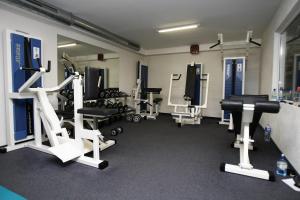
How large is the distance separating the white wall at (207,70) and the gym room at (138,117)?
0.33 ft

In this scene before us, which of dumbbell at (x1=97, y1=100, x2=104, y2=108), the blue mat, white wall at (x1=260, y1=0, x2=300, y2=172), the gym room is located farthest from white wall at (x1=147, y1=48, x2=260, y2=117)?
the blue mat

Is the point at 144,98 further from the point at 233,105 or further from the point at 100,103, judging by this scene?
the point at 233,105

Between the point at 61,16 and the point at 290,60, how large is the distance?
4528 mm

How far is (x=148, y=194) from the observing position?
183cm

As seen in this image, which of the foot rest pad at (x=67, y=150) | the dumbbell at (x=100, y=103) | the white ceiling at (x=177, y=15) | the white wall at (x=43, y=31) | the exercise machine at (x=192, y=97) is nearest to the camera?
the foot rest pad at (x=67, y=150)

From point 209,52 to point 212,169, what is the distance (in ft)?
16.5

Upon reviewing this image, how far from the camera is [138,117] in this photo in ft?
18.3

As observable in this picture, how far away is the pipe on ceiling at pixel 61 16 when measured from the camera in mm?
3045

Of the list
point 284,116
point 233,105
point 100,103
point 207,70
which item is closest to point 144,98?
point 100,103

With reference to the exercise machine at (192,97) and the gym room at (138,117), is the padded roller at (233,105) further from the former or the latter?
the exercise machine at (192,97)

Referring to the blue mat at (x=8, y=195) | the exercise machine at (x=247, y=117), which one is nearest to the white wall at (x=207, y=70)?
the exercise machine at (x=247, y=117)

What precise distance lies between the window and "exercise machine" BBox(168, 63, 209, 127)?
203 centimetres

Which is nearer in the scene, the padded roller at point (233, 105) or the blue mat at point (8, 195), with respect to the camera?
the blue mat at point (8, 195)

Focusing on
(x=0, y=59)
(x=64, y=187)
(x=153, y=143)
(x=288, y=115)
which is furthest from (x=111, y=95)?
(x=288, y=115)
